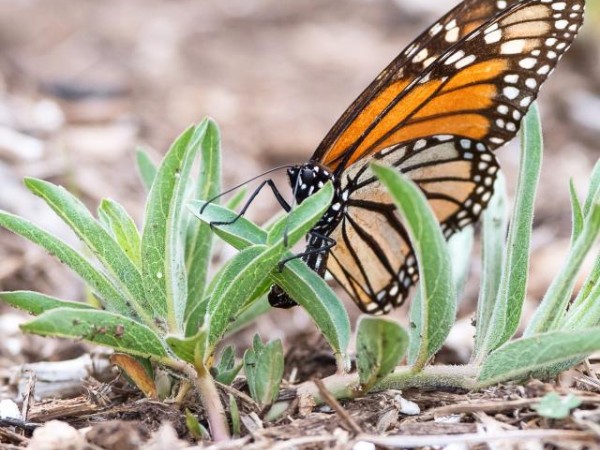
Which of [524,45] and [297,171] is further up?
[524,45]

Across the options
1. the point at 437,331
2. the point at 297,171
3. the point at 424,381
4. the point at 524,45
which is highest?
the point at 524,45

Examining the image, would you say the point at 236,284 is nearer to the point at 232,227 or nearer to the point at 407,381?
the point at 232,227

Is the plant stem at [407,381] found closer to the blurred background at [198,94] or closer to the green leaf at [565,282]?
the green leaf at [565,282]

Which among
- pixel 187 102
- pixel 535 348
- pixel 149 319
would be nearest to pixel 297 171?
pixel 149 319

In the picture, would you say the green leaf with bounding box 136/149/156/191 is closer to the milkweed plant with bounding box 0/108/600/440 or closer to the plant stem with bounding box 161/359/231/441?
the milkweed plant with bounding box 0/108/600/440

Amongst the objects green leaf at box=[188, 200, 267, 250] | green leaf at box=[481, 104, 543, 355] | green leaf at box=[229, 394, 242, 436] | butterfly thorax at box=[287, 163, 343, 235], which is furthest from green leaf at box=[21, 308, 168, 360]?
green leaf at box=[481, 104, 543, 355]

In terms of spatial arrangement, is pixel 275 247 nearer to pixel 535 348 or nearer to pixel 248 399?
pixel 248 399

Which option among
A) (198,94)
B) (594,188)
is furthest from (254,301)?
(198,94)
